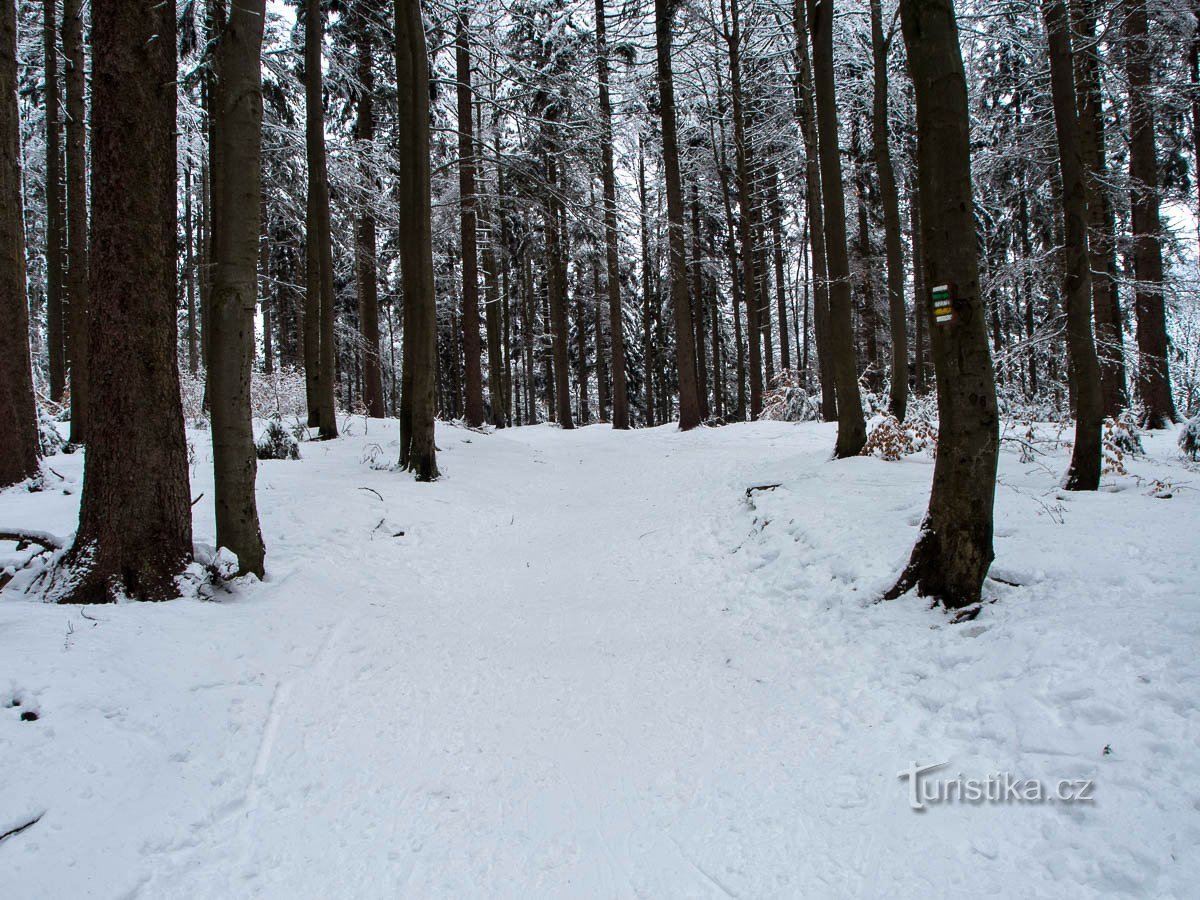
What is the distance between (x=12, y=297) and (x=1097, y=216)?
1318 cm

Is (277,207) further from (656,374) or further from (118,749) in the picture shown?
(656,374)

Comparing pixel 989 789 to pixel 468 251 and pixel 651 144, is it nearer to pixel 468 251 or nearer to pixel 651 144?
pixel 468 251

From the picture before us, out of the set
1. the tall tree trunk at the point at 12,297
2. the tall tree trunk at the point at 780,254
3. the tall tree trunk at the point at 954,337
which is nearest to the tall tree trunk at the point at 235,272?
the tall tree trunk at the point at 12,297

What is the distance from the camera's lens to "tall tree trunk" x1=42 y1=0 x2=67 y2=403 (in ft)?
33.7

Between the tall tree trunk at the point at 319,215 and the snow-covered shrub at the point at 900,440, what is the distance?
30.1 ft

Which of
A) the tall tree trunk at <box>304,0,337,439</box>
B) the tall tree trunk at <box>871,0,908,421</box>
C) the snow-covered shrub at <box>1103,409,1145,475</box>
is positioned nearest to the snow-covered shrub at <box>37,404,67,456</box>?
the tall tree trunk at <box>304,0,337,439</box>

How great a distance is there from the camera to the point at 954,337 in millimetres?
3953

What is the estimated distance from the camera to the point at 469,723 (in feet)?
11.3

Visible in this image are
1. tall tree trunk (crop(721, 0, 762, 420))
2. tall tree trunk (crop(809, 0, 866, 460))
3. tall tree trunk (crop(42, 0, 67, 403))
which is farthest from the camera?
tall tree trunk (crop(721, 0, 762, 420))

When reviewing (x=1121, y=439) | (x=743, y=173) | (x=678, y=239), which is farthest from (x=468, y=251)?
(x=1121, y=439)

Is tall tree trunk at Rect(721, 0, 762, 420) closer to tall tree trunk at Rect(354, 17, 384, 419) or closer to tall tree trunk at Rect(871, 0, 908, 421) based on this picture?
tall tree trunk at Rect(871, 0, 908, 421)

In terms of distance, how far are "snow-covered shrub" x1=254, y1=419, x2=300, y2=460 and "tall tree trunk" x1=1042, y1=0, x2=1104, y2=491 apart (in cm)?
947

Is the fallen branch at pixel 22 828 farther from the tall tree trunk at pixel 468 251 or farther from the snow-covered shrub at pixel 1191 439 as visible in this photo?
the tall tree trunk at pixel 468 251

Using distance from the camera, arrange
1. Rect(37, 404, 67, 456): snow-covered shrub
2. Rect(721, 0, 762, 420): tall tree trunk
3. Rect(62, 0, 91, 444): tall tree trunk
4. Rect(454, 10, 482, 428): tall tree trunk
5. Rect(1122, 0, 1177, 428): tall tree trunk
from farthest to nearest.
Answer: Rect(721, 0, 762, 420): tall tree trunk
Rect(454, 10, 482, 428): tall tree trunk
Rect(1122, 0, 1177, 428): tall tree trunk
Rect(62, 0, 91, 444): tall tree trunk
Rect(37, 404, 67, 456): snow-covered shrub
